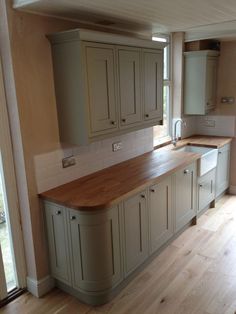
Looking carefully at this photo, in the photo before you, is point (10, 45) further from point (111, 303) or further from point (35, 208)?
point (111, 303)

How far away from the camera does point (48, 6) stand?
2.12 metres

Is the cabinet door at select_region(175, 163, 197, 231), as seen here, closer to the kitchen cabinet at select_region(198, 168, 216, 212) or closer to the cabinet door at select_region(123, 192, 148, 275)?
the kitchen cabinet at select_region(198, 168, 216, 212)

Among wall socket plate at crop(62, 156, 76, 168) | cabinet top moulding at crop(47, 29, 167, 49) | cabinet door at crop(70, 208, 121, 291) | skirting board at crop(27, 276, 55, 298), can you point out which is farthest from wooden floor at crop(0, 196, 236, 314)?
cabinet top moulding at crop(47, 29, 167, 49)

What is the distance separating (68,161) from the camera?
2.69 meters

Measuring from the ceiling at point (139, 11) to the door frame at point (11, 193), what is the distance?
0.63 meters

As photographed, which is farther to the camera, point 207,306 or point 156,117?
point 156,117

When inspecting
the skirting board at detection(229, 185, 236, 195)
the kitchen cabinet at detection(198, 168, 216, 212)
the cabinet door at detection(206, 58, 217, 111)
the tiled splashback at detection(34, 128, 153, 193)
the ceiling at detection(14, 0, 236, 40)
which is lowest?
the skirting board at detection(229, 185, 236, 195)

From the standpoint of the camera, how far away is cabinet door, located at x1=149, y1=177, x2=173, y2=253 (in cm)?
282

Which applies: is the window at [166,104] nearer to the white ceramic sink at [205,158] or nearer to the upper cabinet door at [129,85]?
the white ceramic sink at [205,158]

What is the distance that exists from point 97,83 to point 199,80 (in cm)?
228

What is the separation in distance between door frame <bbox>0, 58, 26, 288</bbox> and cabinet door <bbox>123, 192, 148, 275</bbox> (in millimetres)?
901

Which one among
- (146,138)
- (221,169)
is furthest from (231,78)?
(146,138)

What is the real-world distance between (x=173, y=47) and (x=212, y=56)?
0.58 meters

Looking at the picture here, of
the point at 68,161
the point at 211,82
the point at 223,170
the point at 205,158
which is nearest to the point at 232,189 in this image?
the point at 223,170
